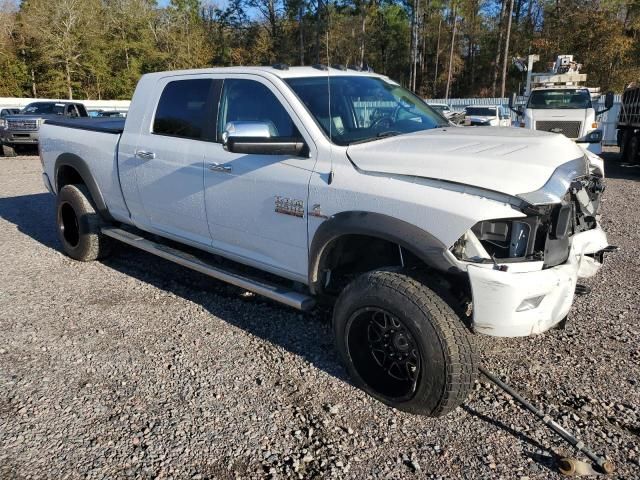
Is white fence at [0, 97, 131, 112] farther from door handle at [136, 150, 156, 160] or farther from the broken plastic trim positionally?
the broken plastic trim

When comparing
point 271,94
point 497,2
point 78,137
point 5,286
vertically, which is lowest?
point 5,286

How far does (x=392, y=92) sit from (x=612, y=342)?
2.48 meters

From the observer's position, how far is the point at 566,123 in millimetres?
13094

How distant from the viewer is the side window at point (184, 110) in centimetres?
402

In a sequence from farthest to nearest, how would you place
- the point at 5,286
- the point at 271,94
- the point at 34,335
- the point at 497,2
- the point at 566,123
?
the point at 497,2
the point at 566,123
the point at 5,286
the point at 34,335
the point at 271,94

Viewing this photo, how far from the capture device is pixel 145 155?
4.40m

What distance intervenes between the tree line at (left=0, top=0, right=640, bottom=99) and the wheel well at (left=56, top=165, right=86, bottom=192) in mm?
31833

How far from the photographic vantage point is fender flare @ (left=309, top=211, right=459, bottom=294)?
267cm

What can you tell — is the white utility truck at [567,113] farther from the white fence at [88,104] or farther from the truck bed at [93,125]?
the white fence at [88,104]

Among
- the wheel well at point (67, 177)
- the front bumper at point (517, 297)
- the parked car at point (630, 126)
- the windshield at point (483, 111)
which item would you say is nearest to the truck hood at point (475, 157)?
the front bumper at point (517, 297)

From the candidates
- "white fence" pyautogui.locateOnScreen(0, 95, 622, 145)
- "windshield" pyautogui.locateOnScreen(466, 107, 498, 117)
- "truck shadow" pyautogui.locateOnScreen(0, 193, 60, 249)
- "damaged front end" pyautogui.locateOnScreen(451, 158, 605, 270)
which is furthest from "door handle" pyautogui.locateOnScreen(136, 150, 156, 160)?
"windshield" pyautogui.locateOnScreen(466, 107, 498, 117)

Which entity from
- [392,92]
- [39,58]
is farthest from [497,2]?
[392,92]

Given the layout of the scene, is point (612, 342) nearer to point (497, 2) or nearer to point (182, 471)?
point (182, 471)

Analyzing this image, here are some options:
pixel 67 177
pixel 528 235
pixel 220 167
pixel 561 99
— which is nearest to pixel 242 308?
pixel 220 167
